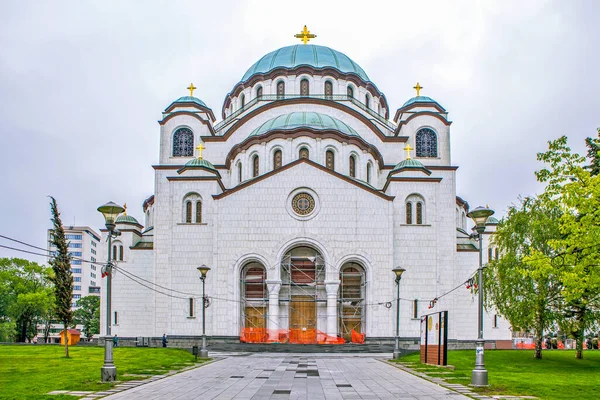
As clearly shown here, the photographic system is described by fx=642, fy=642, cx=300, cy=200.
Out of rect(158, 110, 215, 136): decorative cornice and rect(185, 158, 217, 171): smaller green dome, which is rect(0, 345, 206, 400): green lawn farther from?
rect(158, 110, 215, 136): decorative cornice

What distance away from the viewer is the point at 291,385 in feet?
53.0

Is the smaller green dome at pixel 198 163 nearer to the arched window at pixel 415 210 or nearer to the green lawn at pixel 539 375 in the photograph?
the arched window at pixel 415 210

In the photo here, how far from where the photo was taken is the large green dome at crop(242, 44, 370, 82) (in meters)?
49.8

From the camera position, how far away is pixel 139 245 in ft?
147

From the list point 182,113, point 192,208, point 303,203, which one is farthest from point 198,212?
point 182,113

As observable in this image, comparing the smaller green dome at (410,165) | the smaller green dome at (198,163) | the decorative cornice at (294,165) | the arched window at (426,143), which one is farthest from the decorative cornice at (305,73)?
the decorative cornice at (294,165)

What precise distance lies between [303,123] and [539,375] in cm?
2596

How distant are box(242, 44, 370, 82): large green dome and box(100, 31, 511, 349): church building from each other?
7.09m

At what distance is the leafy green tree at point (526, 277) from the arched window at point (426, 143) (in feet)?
56.4

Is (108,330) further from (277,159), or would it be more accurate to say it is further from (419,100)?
(419,100)

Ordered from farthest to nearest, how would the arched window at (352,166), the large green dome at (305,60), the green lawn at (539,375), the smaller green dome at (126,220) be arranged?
the large green dome at (305,60), the smaller green dome at (126,220), the arched window at (352,166), the green lawn at (539,375)

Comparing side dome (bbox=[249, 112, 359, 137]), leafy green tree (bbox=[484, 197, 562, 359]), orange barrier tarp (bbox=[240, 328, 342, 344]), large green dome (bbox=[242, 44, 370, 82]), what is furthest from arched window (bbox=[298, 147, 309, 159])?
leafy green tree (bbox=[484, 197, 562, 359])

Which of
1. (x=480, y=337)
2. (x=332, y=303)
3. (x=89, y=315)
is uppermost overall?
(x=480, y=337)

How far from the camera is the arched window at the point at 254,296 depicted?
39531 mm
